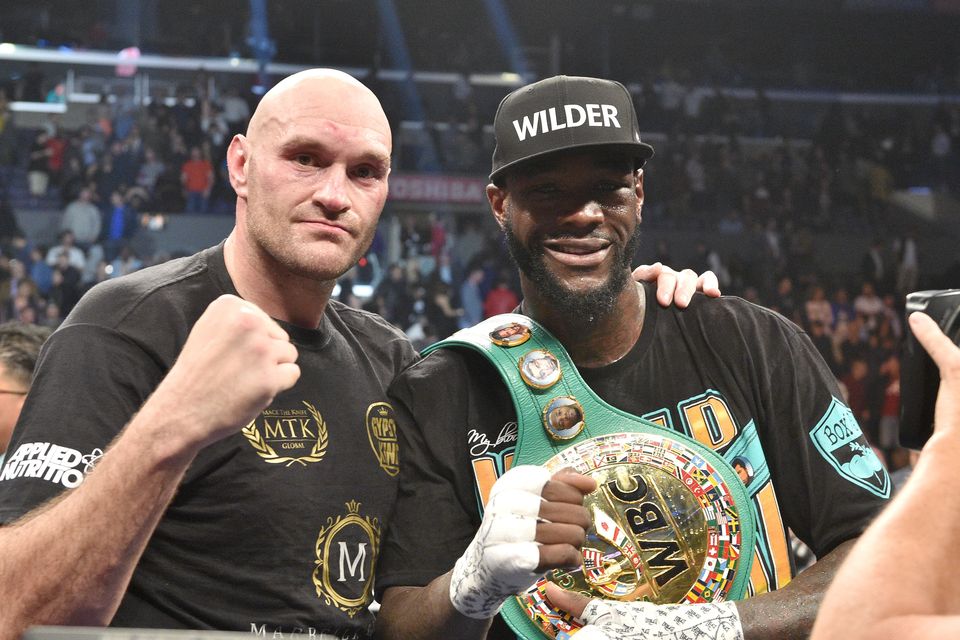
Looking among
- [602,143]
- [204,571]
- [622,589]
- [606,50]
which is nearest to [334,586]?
[204,571]

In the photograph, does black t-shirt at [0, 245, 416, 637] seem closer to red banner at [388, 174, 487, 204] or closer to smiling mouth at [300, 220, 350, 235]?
smiling mouth at [300, 220, 350, 235]

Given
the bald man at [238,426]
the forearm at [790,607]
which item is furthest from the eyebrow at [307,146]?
the forearm at [790,607]

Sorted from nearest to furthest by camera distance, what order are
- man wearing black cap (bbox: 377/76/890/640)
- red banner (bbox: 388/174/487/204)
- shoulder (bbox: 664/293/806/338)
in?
man wearing black cap (bbox: 377/76/890/640) → shoulder (bbox: 664/293/806/338) → red banner (bbox: 388/174/487/204)

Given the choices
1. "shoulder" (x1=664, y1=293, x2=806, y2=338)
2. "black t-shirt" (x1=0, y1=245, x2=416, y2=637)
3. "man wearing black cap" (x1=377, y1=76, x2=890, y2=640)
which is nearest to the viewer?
"black t-shirt" (x1=0, y1=245, x2=416, y2=637)

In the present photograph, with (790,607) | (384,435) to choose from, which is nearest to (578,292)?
(384,435)

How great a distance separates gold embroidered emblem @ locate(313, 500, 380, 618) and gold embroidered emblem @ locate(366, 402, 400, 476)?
0.40 feet

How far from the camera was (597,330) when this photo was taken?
2.23 meters

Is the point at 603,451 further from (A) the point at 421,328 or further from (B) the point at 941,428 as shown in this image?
(A) the point at 421,328

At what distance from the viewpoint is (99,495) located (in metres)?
1.57

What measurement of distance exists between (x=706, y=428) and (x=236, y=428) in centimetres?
102

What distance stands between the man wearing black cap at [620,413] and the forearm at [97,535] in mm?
575

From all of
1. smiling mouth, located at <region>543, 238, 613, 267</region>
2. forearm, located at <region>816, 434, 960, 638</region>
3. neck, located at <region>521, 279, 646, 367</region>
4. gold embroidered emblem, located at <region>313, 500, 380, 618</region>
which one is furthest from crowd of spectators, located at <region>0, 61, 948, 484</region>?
forearm, located at <region>816, 434, 960, 638</region>

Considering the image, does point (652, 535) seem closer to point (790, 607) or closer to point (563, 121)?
point (790, 607)

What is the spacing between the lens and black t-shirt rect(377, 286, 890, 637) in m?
2.08
